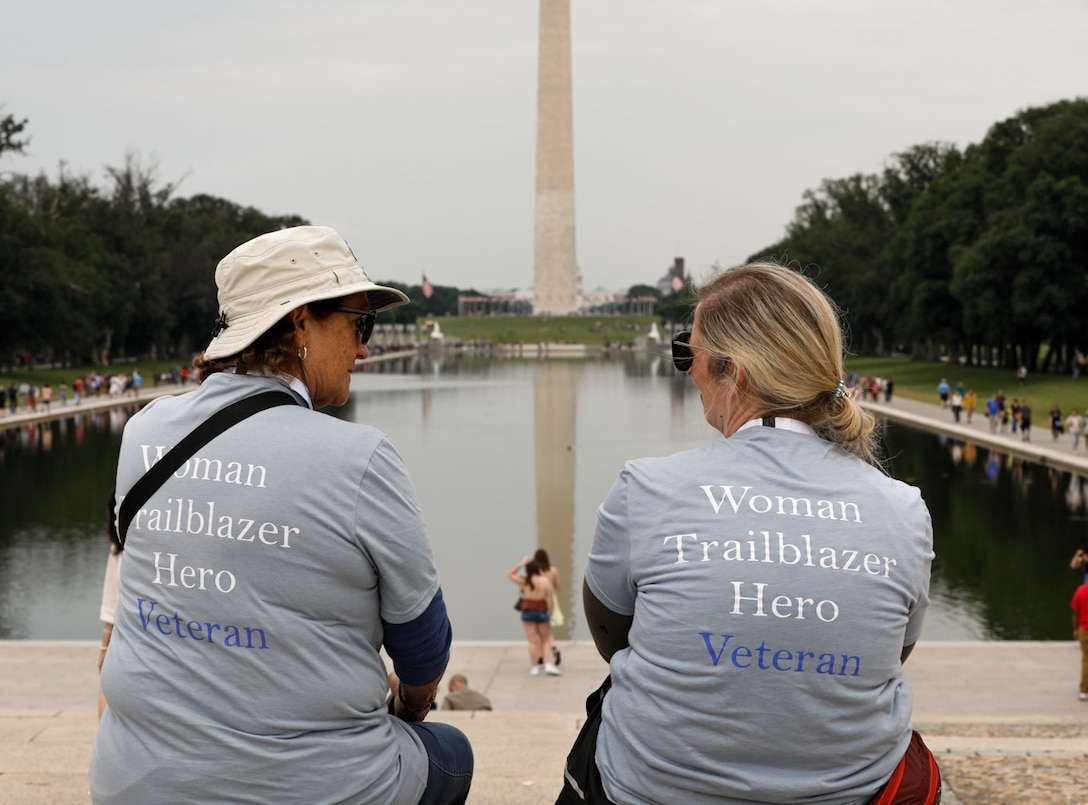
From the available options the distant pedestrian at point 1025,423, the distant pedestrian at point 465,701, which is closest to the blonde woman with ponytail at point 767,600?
the distant pedestrian at point 465,701

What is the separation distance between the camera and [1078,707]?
9.90 m

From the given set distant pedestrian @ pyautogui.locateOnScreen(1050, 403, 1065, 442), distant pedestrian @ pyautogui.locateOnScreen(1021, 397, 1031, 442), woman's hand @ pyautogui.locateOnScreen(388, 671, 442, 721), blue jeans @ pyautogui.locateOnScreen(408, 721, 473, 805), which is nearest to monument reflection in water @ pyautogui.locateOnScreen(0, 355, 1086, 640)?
woman's hand @ pyautogui.locateOnScreen(388, 671, 442, 721)

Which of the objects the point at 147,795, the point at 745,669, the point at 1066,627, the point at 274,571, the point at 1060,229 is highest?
the point at 1060,229

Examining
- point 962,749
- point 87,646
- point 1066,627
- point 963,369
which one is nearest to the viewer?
point 962,749

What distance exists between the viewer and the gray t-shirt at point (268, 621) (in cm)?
231

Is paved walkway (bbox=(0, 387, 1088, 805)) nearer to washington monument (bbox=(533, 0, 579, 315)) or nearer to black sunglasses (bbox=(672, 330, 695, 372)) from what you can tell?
black sunglasses (bbox=(672, 330, 695, 372))

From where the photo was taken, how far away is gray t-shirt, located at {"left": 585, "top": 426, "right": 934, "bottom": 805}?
7.31 feet

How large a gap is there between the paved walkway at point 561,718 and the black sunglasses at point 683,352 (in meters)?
2.30

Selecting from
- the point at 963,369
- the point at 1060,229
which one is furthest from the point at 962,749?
the point at 963,369

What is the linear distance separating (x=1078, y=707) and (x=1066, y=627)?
3846mm

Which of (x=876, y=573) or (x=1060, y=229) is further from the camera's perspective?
(x=1060, y=229)

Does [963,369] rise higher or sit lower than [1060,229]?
lower

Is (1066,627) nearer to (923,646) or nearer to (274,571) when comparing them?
(923,646)

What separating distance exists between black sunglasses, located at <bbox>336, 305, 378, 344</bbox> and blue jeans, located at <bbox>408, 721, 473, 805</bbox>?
2.80 ft
